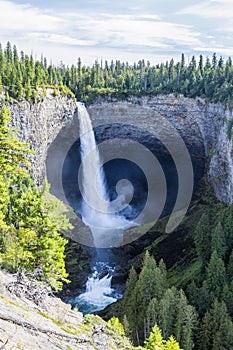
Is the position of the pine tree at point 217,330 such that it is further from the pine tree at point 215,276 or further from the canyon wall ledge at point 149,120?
the canyon wall ledge at point 149,120

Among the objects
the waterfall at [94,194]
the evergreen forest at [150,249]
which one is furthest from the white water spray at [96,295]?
the waterfall at [94,194]

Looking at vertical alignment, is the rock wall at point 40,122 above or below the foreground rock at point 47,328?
above

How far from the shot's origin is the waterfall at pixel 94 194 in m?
69.1

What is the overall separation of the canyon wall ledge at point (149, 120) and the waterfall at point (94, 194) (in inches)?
120

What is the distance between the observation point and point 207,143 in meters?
67.0

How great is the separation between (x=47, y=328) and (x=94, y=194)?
5960 cm

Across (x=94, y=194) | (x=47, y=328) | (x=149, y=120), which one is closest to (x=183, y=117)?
(x=149, y=120)

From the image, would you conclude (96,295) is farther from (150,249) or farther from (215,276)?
(215,276)

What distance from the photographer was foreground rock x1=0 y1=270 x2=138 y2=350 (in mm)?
12951

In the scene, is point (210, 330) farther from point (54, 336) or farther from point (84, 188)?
point (84, 188)

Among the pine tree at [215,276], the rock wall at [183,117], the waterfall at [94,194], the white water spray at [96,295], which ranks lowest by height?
the white water spray at [96,295]

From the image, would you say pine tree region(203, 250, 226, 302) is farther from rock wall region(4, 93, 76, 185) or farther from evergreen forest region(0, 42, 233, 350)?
rock wall region(4, 93, 76, 185)

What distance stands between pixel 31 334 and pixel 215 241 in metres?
33.5

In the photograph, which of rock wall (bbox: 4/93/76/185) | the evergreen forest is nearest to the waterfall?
rock wall (bbox: 4/93/76/185)
